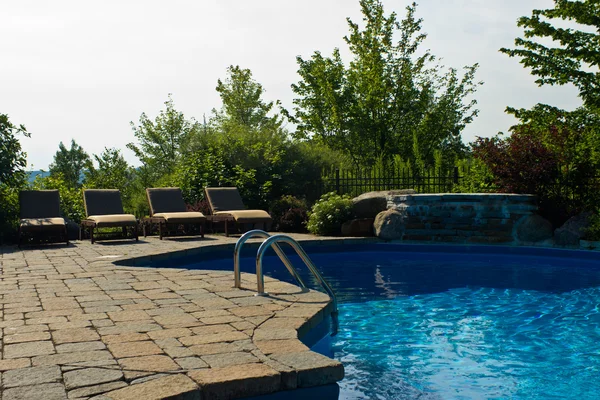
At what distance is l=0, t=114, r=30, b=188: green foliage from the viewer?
10805 mm

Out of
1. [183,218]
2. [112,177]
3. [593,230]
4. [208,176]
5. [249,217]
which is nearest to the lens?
[593,230]

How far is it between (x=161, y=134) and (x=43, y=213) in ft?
72.4

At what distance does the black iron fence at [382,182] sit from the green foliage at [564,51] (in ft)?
26.1

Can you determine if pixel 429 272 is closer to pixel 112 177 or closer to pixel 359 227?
pixel 359 227

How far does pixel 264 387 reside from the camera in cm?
306

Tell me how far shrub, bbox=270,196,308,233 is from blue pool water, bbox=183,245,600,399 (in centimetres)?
266

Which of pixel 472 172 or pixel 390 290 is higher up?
pixel 472 172

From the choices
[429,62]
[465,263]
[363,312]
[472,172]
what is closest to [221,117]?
[429,62]

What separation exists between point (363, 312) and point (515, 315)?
1.62 metres

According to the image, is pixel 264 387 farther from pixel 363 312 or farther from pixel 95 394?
pixel 363 312

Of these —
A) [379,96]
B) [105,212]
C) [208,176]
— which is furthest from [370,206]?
[379,96]

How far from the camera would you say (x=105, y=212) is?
11133 mm

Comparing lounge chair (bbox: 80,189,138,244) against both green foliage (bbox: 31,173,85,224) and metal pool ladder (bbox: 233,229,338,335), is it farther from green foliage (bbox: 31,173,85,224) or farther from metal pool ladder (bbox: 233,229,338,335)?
metal pool ladder (bbox: 233,229,338,335)

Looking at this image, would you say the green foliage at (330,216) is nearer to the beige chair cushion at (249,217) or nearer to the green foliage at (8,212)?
the beige chair cushion at (249,217)
